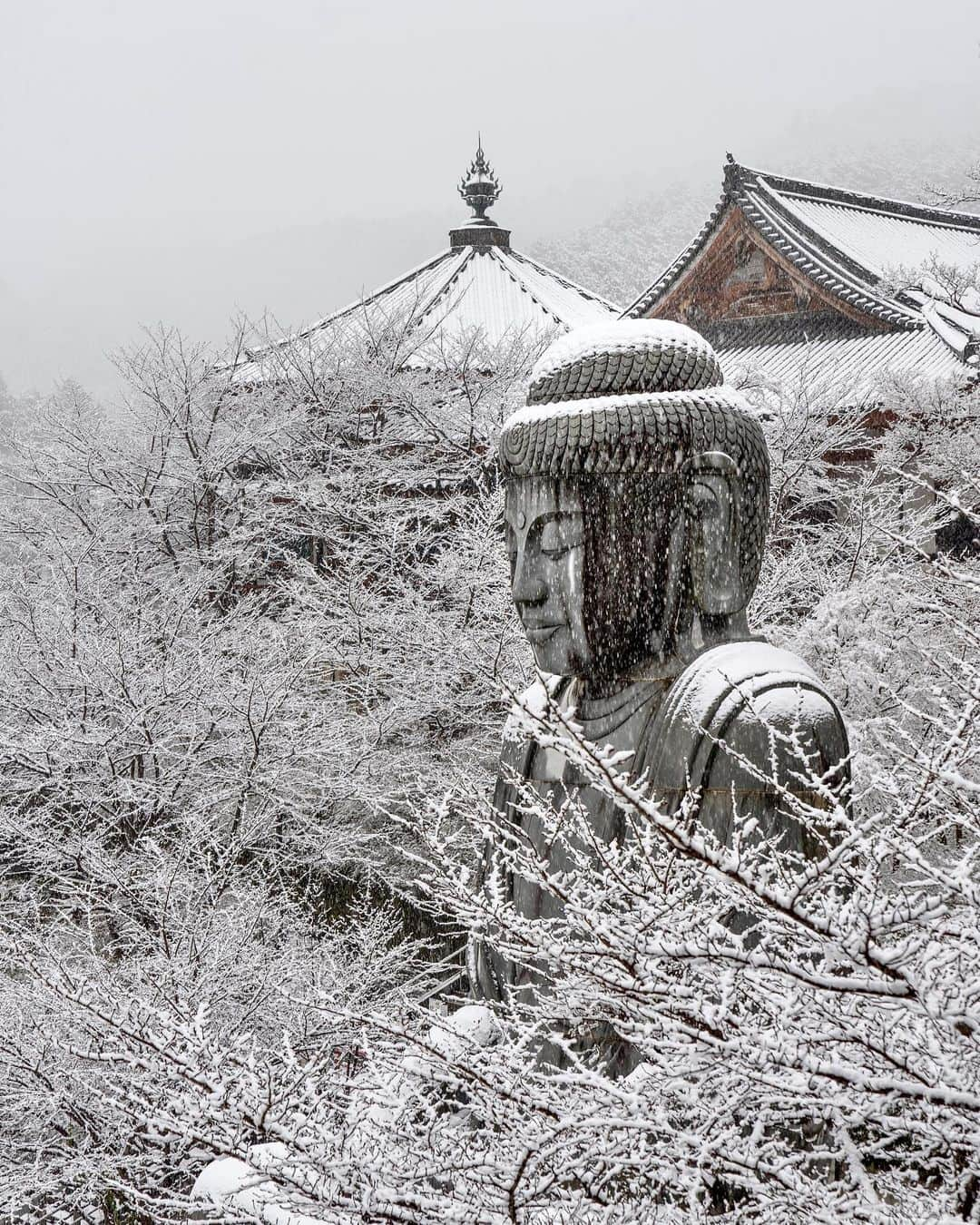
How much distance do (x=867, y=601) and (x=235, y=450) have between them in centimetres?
912

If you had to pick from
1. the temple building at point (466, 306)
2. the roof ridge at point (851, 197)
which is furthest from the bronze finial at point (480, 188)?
the roof ridge at point (851, 197)

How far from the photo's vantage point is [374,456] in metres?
14.7

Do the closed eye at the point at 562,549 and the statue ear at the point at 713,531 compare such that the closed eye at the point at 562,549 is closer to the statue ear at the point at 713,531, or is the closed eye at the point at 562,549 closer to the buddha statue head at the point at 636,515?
the buddha statue head at the point at 636,515

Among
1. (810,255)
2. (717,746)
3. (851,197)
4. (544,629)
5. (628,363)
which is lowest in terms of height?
(717,746)

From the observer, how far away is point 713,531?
8.51 feet

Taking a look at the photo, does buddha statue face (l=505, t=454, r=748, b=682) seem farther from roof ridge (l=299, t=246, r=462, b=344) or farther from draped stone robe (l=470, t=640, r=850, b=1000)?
roof ridge (l=299, t=246, r=462, b=344)

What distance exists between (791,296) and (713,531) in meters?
20.8

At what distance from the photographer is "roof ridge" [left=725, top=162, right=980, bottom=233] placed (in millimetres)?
21938

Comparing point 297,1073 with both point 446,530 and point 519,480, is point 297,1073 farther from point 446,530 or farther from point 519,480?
point 446,530

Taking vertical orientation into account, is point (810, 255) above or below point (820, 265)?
above

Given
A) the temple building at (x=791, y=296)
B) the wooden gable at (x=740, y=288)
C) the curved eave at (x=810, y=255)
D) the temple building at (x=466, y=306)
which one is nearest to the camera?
the temple building at (x=466, y=306)

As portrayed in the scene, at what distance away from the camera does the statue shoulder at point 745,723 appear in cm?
228

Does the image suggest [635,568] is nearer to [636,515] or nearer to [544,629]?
[636,515]

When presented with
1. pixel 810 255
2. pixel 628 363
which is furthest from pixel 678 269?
pixel 628 363
